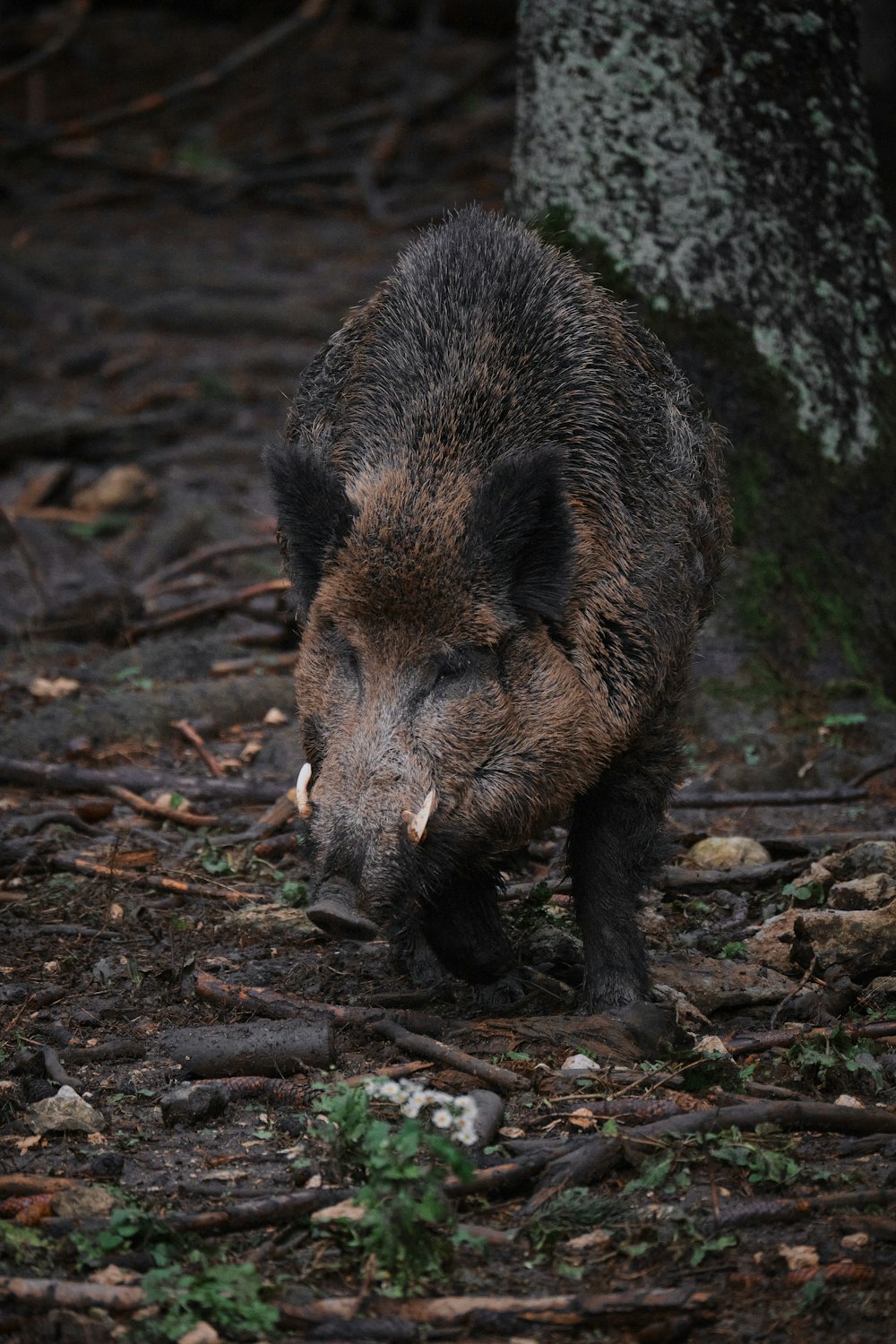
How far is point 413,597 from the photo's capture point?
4.19m

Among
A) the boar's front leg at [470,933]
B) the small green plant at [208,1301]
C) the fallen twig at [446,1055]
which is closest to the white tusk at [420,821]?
the fallen twig at [446,1055]

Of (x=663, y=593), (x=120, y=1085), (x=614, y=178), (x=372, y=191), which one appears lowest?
(x=372, y=191)

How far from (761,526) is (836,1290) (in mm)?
4297

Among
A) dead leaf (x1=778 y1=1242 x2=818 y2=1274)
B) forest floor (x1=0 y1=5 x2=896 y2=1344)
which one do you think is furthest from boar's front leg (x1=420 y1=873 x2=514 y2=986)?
dead leaf (x1=778 y1=1242 x2=818 y2=1274)

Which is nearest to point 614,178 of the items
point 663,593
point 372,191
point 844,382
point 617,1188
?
point 844,382

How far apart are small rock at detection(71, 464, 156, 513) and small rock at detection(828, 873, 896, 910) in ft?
21.2

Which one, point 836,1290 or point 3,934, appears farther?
point 3,934

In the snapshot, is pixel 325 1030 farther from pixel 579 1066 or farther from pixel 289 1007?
pixel 579 1066

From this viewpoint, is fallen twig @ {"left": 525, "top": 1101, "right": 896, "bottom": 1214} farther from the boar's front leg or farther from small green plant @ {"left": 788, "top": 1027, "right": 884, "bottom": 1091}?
the boar's front leg

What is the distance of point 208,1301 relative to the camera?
293cm

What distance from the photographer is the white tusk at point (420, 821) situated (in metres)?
3.89

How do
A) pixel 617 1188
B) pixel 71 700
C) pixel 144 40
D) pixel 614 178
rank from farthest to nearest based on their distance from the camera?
1. pixel 144 40
2. pixel 71 700
3. pixel 614 178
4. pixel 617 1188

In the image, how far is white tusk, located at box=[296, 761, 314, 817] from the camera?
409cm

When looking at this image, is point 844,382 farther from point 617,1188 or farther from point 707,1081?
point 617,1188
